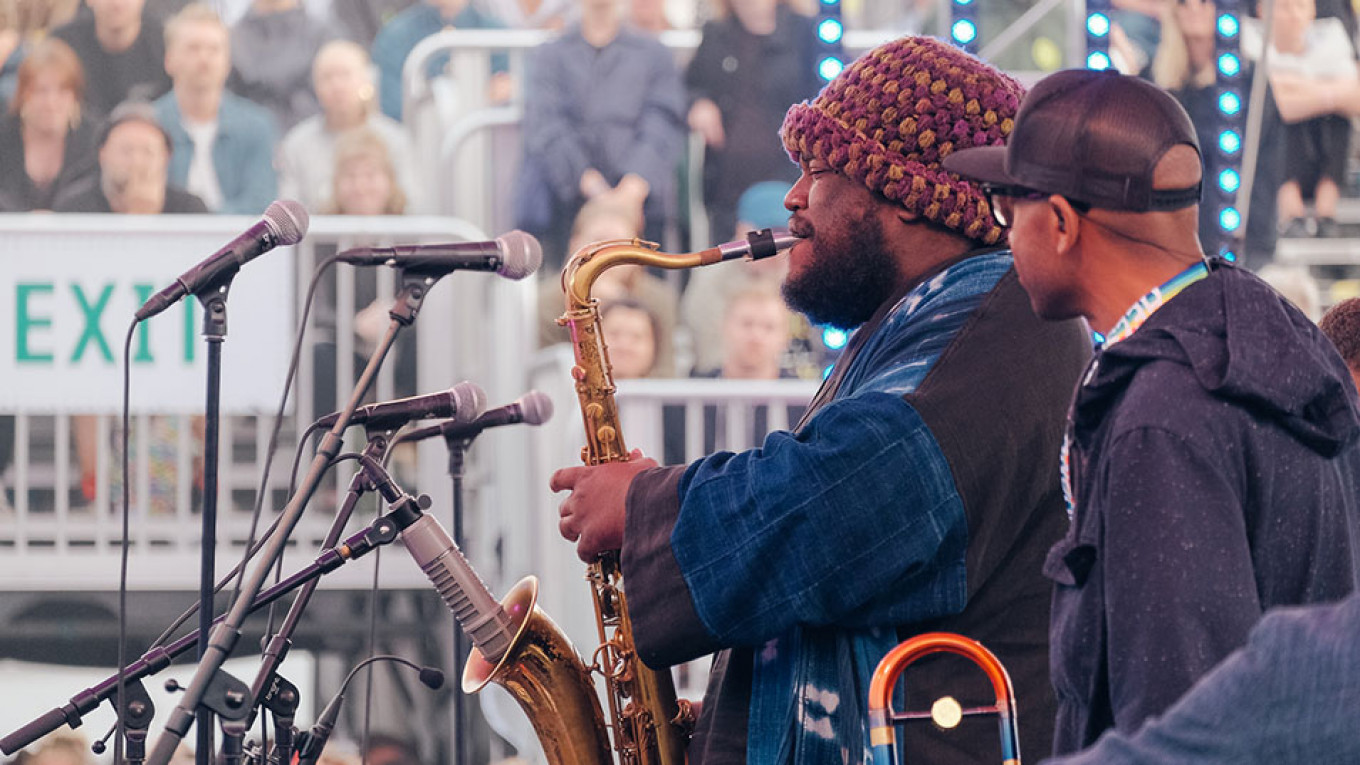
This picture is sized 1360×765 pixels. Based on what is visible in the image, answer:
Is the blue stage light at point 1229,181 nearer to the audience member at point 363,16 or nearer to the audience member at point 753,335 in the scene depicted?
the audience member at point 753,335

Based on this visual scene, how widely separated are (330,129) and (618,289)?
1434 mm

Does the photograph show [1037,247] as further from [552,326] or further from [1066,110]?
[552,326]

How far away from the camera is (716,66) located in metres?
6.41

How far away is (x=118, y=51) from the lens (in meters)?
6.46

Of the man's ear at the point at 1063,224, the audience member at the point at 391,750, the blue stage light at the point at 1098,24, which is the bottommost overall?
the audience member at the point at 391,750

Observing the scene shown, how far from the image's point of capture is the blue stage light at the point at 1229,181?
5.29 m

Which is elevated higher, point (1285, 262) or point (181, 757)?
point (1285, 262)

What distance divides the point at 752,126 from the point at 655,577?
13.5 feet

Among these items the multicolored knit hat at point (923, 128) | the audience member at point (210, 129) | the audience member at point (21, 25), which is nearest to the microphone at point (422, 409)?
the multicolored knit hat at point (923, 128)

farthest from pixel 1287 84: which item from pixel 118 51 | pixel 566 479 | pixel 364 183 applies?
pixel 566 479

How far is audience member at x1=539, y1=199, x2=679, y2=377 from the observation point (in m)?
5.96

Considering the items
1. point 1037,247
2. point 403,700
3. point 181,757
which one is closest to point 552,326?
point 403,700

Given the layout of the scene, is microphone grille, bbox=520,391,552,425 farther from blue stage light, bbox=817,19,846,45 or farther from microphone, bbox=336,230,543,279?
blue stage light, bbox=817,19,846,45

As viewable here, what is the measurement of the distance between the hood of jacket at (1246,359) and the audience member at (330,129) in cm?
489
